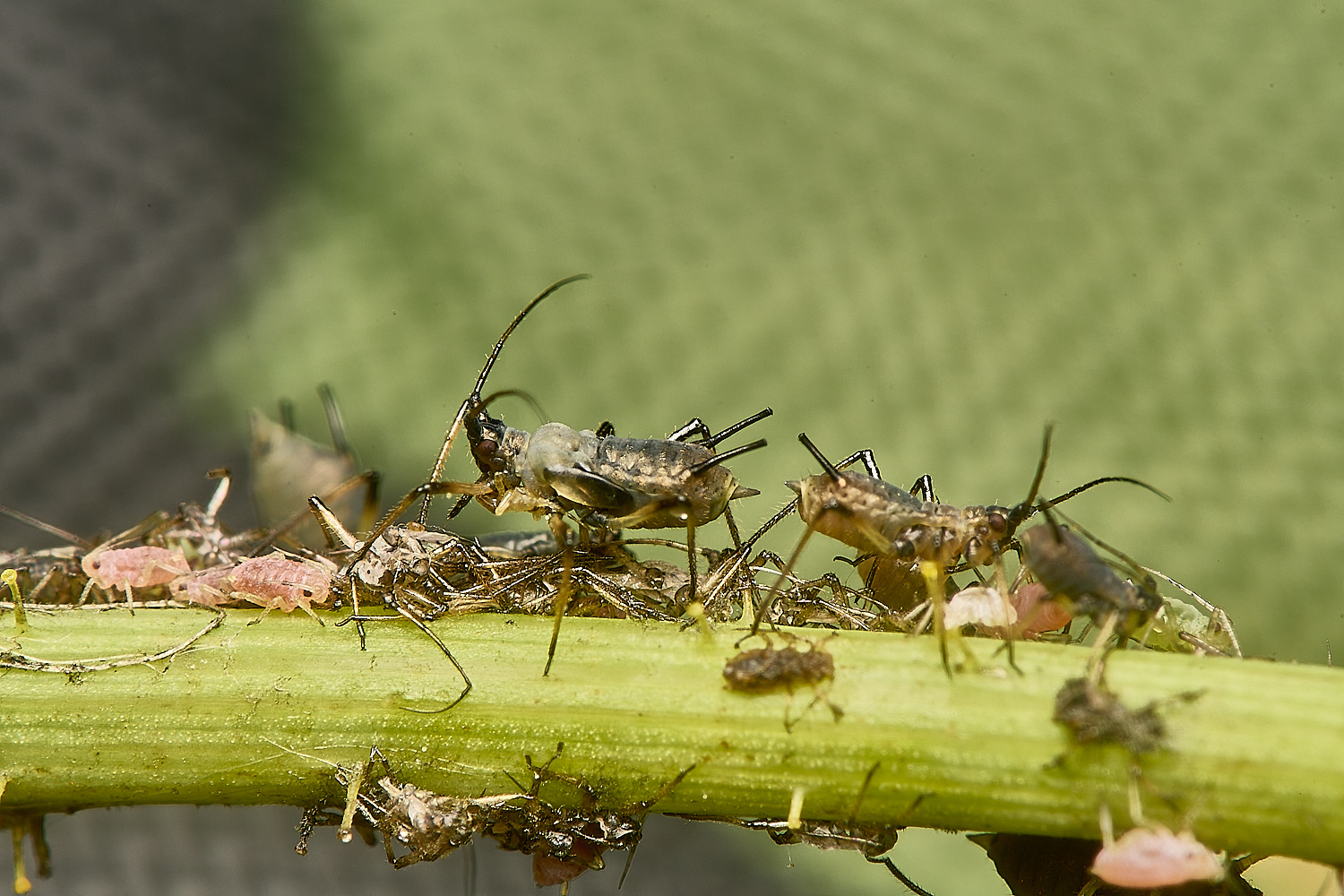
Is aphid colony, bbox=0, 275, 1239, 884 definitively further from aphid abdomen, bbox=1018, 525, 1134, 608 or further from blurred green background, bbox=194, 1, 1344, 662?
blurred green background, bbox=194, 1, 1344, 662

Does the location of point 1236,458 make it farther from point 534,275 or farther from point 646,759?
point 534,275

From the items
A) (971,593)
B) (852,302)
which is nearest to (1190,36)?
(852,302)

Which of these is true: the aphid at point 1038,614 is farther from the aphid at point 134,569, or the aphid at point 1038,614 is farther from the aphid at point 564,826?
the aphid at point 134,569

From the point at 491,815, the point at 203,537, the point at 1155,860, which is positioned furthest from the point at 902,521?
the point at 203,537

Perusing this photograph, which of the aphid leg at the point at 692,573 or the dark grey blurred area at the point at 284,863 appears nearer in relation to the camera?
the aphid leg at the point at 692,573

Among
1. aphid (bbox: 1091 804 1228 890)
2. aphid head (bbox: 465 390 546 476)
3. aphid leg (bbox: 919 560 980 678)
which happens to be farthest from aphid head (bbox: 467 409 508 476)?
aphid (bbox: 1091 804 1228 890)

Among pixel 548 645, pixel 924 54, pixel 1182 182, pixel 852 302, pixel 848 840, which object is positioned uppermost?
pixel 924 54

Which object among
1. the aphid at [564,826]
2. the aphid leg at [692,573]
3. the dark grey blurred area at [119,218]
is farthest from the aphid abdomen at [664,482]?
the dark grey blurred area at [119,218]
